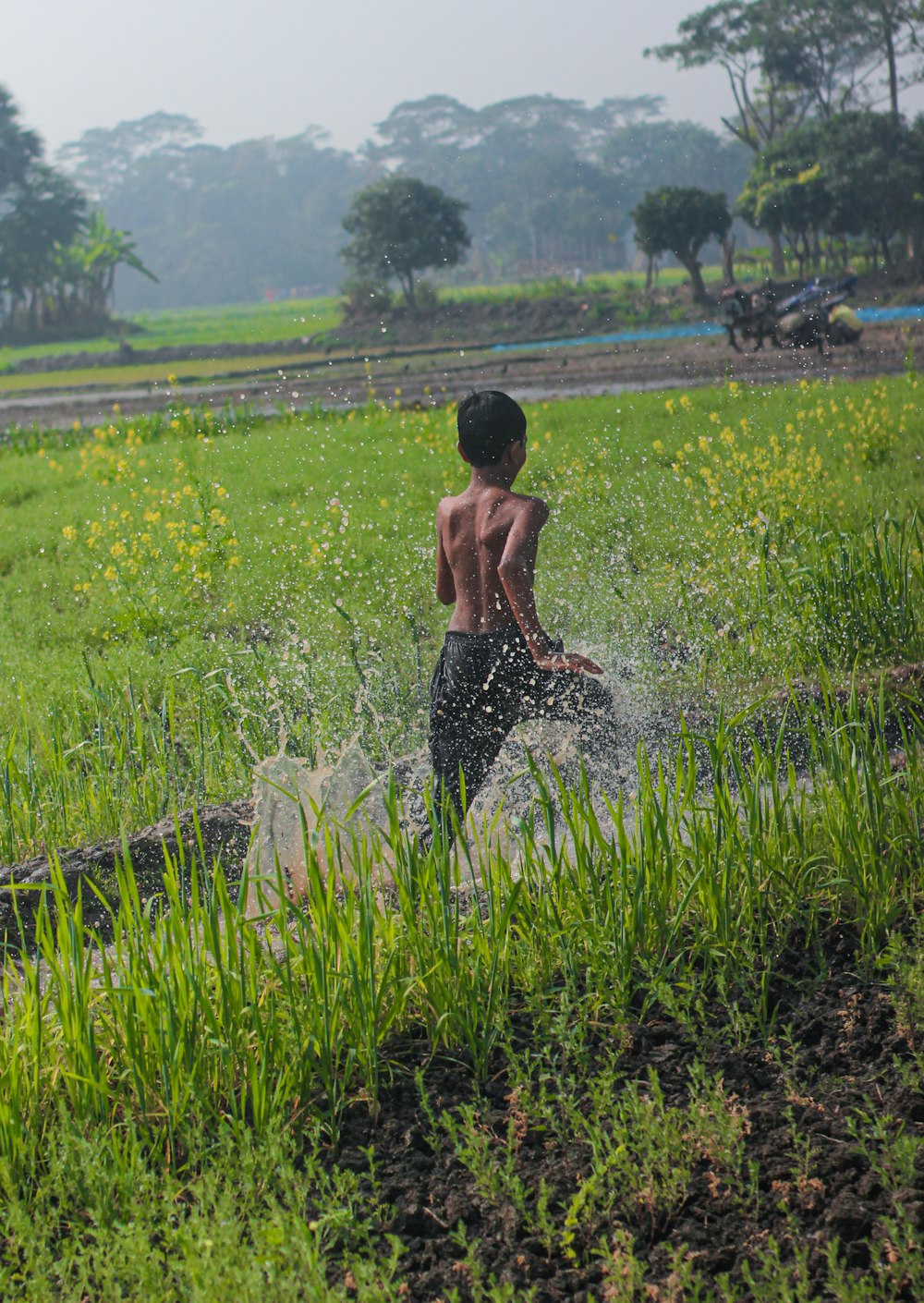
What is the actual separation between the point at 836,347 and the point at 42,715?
1829cm

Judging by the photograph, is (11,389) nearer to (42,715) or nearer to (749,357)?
(749,357)

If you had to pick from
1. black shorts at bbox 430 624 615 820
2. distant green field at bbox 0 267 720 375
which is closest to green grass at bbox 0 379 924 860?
black shorts at bbox 430 624 615 820

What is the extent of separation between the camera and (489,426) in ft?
12.6

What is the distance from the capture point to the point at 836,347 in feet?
69.9

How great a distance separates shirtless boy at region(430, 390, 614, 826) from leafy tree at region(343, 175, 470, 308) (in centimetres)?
2860

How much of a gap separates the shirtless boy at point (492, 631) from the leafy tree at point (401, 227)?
28.6m

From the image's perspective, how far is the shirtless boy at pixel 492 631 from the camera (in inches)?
150

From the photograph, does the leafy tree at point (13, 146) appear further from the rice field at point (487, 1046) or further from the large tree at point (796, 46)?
the rice field at point (487, 1046)

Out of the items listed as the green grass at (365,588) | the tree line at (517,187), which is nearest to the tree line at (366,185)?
the tree line at (517,187)

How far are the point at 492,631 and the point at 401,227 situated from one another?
31.8m

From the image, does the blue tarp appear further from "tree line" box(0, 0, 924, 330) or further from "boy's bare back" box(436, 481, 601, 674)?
"boy's bare back" box(436, 481, 601, 674)

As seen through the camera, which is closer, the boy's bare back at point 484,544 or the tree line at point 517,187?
the boy's bare back at point 484,544

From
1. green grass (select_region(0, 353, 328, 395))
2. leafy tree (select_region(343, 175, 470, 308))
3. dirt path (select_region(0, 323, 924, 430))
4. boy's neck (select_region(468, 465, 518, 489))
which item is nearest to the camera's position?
boy's neck (select_region(468, 465, 518, 489))

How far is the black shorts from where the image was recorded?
3967 millimetres
